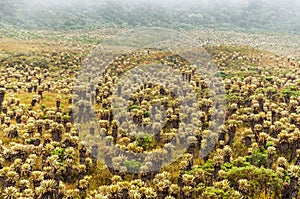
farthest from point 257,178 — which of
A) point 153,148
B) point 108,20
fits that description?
point 108,20

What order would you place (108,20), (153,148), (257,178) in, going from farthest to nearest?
1. (108,20)
2. (153,148)
3. (257,178)

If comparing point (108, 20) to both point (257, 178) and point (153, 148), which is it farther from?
point (257, 178)

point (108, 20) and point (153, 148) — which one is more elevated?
point (108, 20)

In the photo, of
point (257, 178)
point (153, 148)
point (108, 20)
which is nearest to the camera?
point (257, 178)

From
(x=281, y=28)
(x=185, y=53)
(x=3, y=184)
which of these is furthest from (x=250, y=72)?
(x=281, y=28)

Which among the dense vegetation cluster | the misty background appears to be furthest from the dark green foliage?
the misty background

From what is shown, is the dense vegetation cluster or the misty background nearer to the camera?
the dense vegetation cluster

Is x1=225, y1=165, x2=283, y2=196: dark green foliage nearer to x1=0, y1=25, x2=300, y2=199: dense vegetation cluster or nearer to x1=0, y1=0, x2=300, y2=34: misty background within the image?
x1=0, y1=25, x2=300, y2=199: dense vegetation cluster

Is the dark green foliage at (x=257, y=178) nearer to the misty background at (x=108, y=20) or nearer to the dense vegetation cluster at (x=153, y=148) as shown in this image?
the dense vegetation cluster at (x=153, y=148)

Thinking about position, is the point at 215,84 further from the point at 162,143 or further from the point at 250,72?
the point at 162,143

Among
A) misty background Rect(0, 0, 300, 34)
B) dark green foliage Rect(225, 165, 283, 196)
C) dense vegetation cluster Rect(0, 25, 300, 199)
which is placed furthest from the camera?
misty background Rect(0, 0, 300, 34)

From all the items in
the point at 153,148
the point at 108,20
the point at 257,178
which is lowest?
the point at 153,148

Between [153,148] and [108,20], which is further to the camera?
[108,20]
